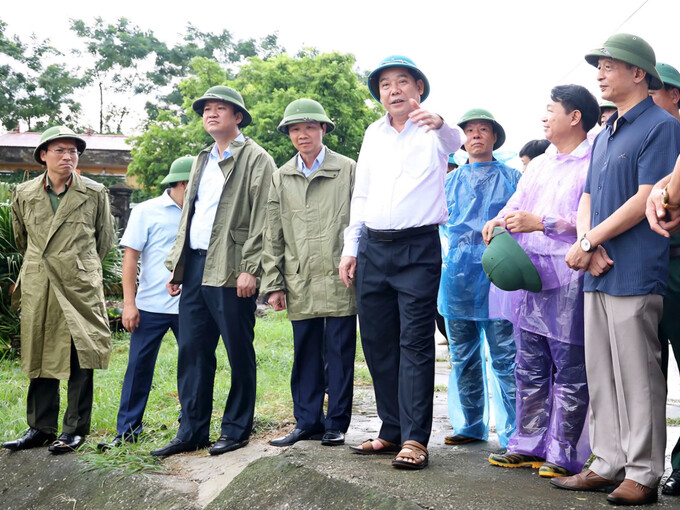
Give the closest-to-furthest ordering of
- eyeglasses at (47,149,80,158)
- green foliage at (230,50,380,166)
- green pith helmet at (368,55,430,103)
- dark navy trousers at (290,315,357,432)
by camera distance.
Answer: green pith helmet at (368,55,430,103)
dark navy trousers at (290,315,357,432)
eyeglasses at (47,149,80,158)
green foliage at (230,50,380,166)

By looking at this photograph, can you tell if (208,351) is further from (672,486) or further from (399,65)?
(672,486)

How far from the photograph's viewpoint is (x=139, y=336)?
4.93m

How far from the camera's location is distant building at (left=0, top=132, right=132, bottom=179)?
23.8 metres

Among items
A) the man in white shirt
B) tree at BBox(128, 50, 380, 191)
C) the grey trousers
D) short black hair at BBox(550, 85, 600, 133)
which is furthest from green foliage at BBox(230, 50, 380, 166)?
the grey trousers

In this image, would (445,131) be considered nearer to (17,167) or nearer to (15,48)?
(17,167)

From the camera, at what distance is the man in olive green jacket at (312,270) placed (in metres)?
4.22

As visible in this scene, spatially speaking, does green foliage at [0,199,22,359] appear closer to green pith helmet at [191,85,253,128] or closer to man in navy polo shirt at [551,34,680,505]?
green pith helmet at [191,85,253,128]

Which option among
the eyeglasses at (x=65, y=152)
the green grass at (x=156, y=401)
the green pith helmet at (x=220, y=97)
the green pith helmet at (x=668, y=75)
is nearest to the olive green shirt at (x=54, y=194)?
the eyeglasses at (x=65, y=152)

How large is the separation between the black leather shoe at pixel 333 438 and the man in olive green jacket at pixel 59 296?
5.21 ft

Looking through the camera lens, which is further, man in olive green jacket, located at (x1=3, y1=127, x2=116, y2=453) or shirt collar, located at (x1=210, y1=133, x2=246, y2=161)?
man in olive green jacket, located at (x1=3, y1=127, x2=116, y2=453)

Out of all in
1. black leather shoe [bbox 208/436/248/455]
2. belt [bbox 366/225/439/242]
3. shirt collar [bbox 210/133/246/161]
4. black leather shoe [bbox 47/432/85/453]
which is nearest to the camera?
belt [bbox 366/225/439/242]

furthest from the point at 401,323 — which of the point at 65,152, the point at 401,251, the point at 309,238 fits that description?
the point at 65,152

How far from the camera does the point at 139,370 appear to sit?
4840 millimetres

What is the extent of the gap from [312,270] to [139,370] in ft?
4.65
